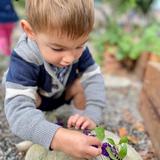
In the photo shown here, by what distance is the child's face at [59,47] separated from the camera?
1720 millimetres

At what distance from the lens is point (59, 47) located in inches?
68.5

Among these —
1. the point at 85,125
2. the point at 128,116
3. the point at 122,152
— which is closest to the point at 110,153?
the point at 122,152

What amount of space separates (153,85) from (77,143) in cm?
130

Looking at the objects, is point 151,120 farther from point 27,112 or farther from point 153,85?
point 27,112

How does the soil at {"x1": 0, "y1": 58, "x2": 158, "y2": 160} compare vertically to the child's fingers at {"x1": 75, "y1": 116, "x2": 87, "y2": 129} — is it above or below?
below

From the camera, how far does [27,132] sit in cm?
177

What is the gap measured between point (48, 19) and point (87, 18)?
0.16 meters

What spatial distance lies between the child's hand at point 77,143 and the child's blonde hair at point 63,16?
1.29ft

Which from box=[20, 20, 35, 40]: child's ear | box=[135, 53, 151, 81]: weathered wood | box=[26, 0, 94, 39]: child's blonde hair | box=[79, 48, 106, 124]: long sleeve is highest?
box=[26, 0, 94, 39]: child's blonde hair

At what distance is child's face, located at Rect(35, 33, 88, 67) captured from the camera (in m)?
1.72

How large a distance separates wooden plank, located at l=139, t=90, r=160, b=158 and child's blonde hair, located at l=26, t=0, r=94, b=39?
2.95 feet

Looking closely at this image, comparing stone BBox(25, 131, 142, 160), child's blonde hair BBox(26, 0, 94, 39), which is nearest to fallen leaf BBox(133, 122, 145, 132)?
stone BBox(25, 131, 142, 160)

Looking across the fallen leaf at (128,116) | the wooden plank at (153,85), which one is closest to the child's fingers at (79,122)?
the wooden plank at (153,85)

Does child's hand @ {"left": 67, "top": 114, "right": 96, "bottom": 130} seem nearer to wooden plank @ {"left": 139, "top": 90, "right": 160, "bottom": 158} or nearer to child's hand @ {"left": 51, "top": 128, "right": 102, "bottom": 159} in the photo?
child's hand @ {"left": 51, "top": 128, "right": 102, "bottom": 159}
